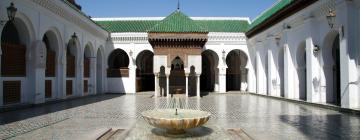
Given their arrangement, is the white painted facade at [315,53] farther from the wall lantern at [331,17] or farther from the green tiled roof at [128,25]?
the green tiled roof at [128,25]

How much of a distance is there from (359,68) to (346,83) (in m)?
0.56

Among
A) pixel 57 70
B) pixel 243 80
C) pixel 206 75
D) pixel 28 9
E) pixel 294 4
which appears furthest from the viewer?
pixel 206 75

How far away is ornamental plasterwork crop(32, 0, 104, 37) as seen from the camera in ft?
35.7

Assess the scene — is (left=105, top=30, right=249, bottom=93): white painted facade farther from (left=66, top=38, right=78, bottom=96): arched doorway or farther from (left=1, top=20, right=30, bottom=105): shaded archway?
(left=1, top=20, right=30, bottom=105): shaded archway

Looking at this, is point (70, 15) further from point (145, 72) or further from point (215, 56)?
point (215, 56)

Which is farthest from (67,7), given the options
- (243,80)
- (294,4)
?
(243,80)

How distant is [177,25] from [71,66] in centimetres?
539

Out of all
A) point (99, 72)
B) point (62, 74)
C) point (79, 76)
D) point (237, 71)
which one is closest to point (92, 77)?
point (99, 72)

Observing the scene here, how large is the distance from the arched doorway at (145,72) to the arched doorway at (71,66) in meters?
5.90

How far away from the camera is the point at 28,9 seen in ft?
31.5

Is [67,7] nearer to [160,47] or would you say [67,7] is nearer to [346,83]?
[160,47]

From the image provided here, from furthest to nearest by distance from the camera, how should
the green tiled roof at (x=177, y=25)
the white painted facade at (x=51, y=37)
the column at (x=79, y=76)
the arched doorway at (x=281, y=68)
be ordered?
1. the green tiled roof at (x=177, y=25)
2. the column at (x=79, y=76)
3. the arched doorway at (x=281, y=68)
4. the white painted facade at (x=51, y=37)

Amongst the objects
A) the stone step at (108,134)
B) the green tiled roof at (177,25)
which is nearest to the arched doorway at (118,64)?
the green tiled roof at (177,25)

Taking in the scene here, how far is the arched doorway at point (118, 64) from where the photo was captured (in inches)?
735
